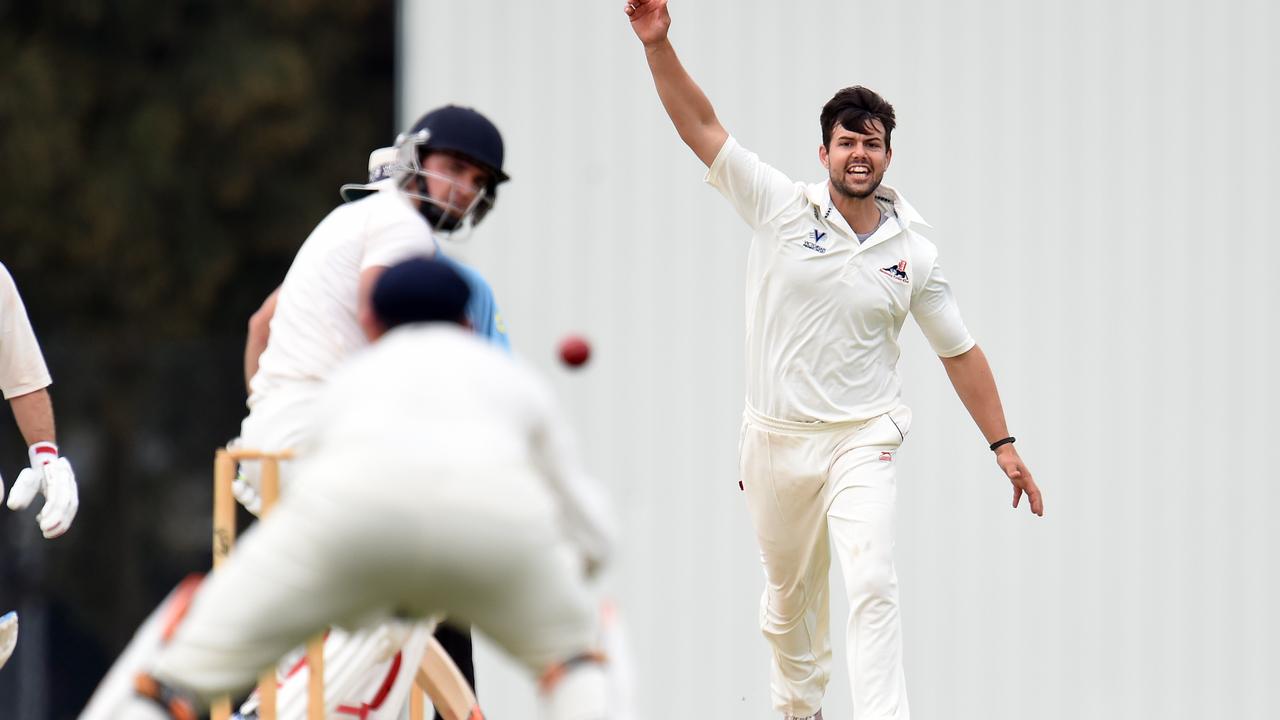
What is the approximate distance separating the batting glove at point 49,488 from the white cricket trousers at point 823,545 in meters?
1.70

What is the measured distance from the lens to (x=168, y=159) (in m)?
9.75

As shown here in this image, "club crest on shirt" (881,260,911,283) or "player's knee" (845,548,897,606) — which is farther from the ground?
"club crest on shirt" (881,260,911,283)

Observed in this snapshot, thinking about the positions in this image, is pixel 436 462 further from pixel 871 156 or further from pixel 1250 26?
pixel 1250 26

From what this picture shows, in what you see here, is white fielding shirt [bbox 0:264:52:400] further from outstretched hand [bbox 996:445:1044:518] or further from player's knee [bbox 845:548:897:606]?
outstretched hand [bbox 996:445:1044:518]

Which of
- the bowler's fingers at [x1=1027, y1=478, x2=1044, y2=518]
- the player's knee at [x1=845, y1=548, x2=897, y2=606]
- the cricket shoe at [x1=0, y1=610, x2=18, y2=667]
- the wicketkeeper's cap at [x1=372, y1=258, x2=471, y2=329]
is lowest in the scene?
the cricket shoe at [x1=0, y1=610, x2=18, y2=667]

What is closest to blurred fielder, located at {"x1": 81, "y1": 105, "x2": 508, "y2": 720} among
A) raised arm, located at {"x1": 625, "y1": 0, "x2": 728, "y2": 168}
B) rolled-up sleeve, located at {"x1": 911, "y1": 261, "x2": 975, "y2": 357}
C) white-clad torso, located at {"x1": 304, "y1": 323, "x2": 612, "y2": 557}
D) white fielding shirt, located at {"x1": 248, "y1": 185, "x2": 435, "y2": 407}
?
white fielding shirt, located at {"x1": 248, "y1": 185, "x2": 435, "y2": 407}

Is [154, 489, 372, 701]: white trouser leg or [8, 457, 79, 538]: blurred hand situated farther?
[8, 457, 79, 538]: blurred hand

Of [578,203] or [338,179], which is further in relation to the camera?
[338,179]

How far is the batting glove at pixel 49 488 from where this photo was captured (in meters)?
4.27

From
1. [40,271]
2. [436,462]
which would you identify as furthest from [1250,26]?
[40,271]

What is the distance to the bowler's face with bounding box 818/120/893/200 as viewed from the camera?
4230 millimetres

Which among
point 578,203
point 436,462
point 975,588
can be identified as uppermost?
point 578,203

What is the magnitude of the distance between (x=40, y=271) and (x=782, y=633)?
21.3 ft

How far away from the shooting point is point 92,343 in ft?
30.0
